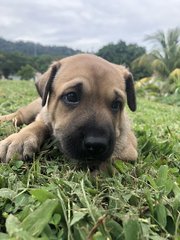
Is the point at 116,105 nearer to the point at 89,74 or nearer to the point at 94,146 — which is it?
the point at 89,74

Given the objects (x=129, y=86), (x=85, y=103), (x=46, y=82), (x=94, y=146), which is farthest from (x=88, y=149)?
A: (x=129, y=86)

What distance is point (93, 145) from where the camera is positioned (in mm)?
2693

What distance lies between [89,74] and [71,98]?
0.75ft

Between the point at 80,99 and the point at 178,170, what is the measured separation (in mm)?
862

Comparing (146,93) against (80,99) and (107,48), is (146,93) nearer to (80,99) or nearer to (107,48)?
(80,99)

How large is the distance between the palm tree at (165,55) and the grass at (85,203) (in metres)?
29.0

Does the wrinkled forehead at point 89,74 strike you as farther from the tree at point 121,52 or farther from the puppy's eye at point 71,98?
the tree at point 121,52

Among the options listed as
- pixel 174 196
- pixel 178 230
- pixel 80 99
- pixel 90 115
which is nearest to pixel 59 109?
pixel 80 99

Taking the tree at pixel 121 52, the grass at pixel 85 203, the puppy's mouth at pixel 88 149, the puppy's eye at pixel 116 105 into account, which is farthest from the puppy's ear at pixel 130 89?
the tree at pixel 121 52

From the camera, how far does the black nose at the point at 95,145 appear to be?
2.68 meters

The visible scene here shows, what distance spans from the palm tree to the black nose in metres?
29.1

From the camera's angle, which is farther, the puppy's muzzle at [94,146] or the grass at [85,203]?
the puppy's muzzle at [94,146]

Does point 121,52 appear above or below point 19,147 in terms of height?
below

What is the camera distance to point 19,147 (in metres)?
2.93
